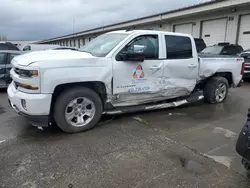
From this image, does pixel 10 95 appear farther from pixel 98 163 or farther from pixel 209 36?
pixel 209 36

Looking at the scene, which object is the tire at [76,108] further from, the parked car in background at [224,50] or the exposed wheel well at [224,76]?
the parked car in background at [224,50]

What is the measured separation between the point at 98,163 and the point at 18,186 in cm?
102

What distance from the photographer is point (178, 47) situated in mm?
5199

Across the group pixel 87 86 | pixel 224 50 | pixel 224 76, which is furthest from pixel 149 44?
pixel 224 50

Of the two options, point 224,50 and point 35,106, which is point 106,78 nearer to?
point 35,106

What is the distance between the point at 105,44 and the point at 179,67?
180 centimetres

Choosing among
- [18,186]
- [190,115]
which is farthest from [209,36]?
[18,186]

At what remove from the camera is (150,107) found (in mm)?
5008

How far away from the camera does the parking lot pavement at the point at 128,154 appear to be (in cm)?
272

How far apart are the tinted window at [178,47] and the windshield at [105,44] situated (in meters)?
1.07

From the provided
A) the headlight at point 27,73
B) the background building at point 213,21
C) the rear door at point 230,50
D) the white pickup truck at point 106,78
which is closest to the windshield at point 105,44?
the white pickup truck at point 106,78

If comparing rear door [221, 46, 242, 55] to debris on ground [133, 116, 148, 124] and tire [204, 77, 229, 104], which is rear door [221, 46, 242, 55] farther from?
debris on ground [133, 116, 148, 124]

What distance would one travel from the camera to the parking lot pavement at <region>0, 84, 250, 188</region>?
8.91ft

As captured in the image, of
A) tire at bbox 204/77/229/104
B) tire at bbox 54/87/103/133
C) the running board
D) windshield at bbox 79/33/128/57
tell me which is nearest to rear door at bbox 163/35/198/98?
the running board
